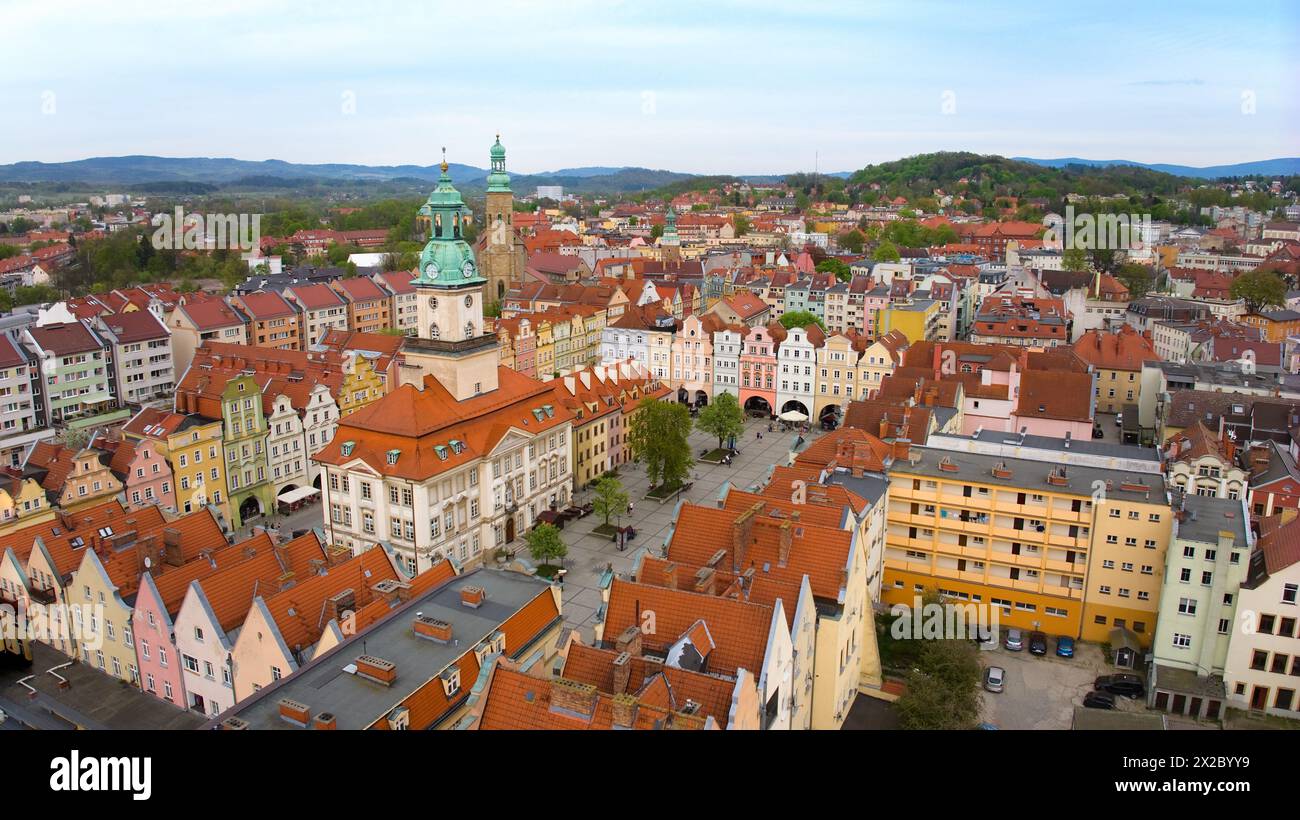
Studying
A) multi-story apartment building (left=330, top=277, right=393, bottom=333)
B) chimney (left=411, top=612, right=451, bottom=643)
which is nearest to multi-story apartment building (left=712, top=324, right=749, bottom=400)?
multi-story apartment building (left=330, top=277, right=393, bottom=333)

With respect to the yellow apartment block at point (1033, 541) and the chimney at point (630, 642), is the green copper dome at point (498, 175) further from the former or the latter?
the chimney at point (630, 642)

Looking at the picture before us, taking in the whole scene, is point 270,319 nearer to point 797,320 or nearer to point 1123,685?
point 797,320

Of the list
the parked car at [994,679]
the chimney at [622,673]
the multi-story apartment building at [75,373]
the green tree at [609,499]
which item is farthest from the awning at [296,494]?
the parked car at [994,679]

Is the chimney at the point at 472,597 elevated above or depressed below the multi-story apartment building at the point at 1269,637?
above

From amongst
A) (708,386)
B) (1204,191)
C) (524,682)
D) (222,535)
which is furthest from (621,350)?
(1204,191)

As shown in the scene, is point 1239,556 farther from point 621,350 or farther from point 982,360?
point 621,350

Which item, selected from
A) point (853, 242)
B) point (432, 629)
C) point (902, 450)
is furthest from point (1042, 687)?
point (853, 242)
